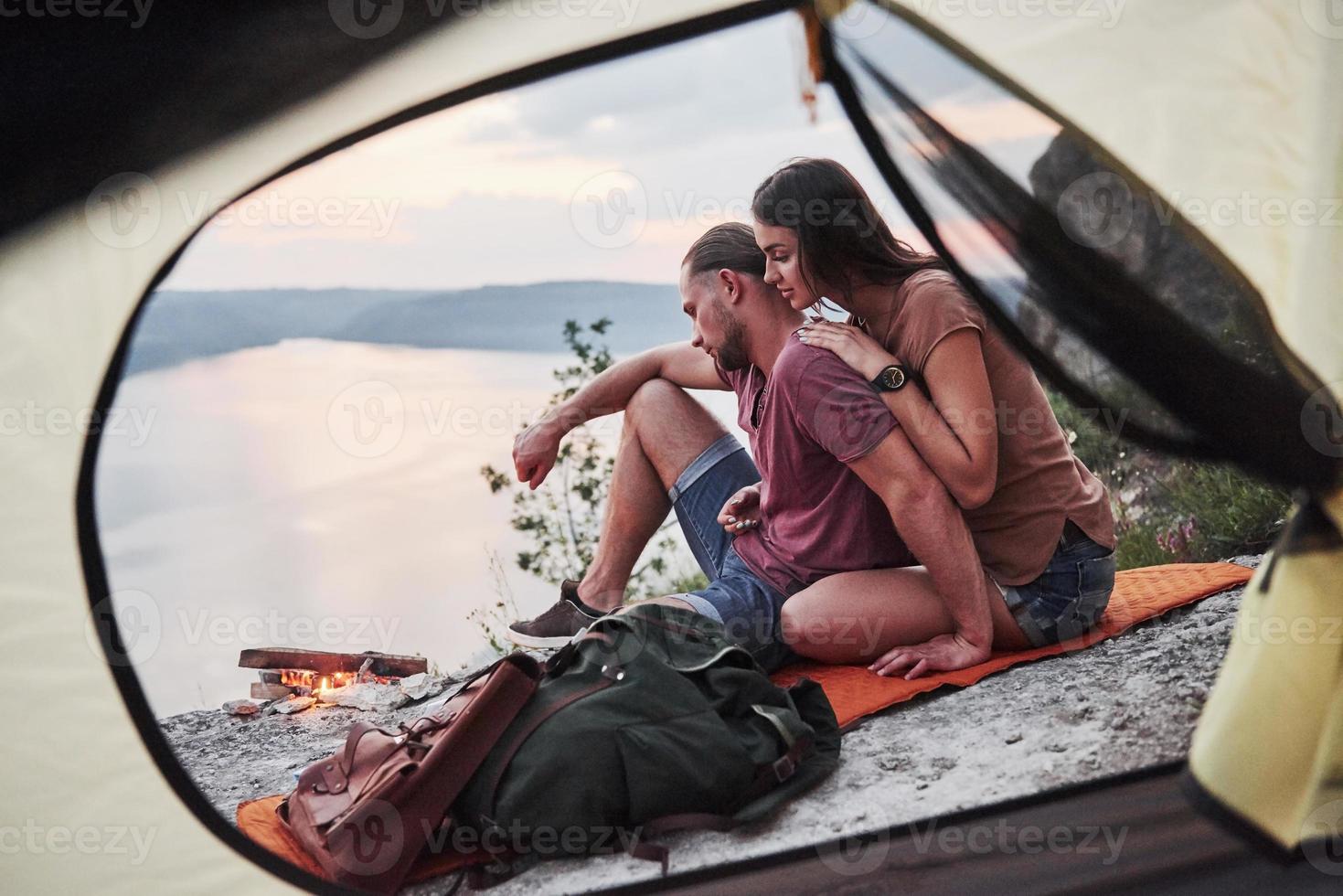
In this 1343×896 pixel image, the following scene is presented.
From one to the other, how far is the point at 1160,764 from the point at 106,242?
5.13ft

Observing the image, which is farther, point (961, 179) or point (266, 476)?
point (266, 476)

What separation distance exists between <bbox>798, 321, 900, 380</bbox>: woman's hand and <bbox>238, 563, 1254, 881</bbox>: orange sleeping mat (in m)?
0.52

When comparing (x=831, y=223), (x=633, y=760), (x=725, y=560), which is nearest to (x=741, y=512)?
(x=725, y=560)

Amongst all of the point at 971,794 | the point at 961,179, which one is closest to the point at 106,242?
the point at 961,179

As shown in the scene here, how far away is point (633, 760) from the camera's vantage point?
141cm

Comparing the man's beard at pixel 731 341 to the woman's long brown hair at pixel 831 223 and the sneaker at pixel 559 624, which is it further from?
the sneaker at pixel 559 624

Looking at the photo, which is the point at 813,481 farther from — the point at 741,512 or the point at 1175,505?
the point at 1175,505

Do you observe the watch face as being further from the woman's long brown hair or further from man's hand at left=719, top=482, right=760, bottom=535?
man's hand at left=719, top=482, right=760, bottom=535

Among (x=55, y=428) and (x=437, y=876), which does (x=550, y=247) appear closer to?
(x=55, y=428)

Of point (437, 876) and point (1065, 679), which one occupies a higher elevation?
point (437, 876)

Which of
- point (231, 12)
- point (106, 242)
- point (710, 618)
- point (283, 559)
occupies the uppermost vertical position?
point (231, 12)

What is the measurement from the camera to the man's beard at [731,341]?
6.47 feet

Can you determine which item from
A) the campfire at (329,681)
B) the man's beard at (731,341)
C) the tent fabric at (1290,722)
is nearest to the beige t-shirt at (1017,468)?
the man's beard at (731,341)

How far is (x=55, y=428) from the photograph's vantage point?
135cm
